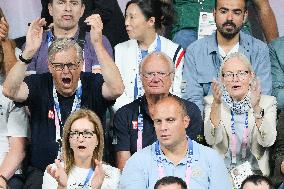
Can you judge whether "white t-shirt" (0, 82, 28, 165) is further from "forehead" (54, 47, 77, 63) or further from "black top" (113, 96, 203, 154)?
"black top" (113, 96, 203, 154)

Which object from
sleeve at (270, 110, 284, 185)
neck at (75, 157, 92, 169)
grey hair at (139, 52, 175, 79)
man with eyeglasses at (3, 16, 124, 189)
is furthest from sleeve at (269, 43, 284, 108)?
neck at (75, 157, 92, 169)

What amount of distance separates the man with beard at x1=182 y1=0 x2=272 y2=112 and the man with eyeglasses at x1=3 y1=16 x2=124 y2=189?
2.91 feet

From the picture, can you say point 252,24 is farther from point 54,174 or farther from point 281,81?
point 54,174

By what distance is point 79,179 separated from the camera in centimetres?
679

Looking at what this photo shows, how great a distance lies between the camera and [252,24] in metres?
9.05

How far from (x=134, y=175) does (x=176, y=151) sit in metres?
0.34

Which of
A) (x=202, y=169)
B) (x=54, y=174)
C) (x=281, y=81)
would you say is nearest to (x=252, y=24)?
(x=281, y=81)

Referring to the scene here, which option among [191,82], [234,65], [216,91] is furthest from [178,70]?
[216,91]

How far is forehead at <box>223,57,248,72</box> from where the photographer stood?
7.23 metres

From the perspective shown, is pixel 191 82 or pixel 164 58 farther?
pixel 191 82

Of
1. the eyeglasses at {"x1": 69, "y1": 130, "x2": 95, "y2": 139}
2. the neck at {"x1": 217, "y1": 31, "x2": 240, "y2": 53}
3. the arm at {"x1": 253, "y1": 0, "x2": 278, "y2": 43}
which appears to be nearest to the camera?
the eyeglasses at {"x1": 69, "y1": 130, "x2": 95, "y2": 139}

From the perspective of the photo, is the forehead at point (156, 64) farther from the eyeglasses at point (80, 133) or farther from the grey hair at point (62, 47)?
the eyeglasses at point (80, 133)

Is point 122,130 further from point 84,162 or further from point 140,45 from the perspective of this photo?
point 140,45

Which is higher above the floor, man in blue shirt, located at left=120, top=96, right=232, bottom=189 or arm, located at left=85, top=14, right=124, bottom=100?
arm, located at left=85, top=14, right=124, bottom=100
